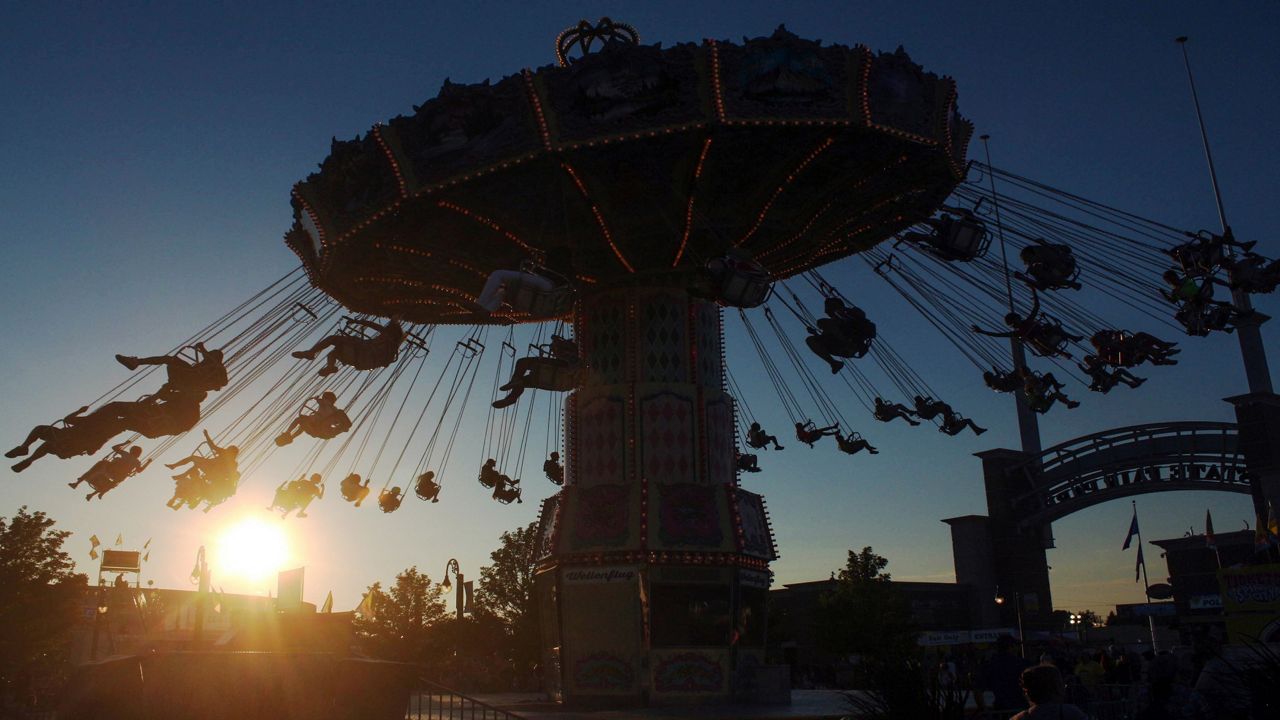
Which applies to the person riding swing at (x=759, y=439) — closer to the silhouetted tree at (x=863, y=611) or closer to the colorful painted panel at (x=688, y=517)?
the colorful painted panel at (x=688, y=517)

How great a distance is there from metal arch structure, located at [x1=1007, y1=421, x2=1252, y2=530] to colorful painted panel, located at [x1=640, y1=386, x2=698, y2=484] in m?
19.9

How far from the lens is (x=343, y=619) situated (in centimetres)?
1302

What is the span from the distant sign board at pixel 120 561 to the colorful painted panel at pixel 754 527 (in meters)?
48.5

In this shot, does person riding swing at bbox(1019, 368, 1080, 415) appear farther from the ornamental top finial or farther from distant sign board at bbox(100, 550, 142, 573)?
distant sign board at bbox(100, 550, 142, 573)

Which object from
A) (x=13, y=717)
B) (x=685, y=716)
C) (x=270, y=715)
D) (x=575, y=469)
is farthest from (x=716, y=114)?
(x=13, y=717)

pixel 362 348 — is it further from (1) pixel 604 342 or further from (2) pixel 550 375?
(1) pixel 604 342

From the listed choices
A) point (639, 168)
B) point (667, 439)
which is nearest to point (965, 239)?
point (639, 168)

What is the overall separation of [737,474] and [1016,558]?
82.6 ft

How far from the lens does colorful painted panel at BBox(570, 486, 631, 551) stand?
19.2 m

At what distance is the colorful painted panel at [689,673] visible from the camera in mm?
18516

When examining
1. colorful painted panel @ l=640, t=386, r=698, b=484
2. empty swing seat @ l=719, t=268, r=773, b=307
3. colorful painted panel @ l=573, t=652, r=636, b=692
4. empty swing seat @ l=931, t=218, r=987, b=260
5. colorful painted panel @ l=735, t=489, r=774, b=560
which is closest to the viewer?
empty swing seat @ l=719, t=268, r=773, b=307

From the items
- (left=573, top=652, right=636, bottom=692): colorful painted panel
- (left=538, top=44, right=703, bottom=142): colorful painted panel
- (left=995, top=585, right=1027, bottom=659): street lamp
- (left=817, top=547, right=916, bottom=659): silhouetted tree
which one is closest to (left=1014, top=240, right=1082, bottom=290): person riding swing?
(left=538, top=44, right=703, bottom=142): colorful painted panel

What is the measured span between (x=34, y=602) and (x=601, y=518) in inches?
1067

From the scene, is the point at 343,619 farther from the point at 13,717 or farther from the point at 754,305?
the point at 13,717
